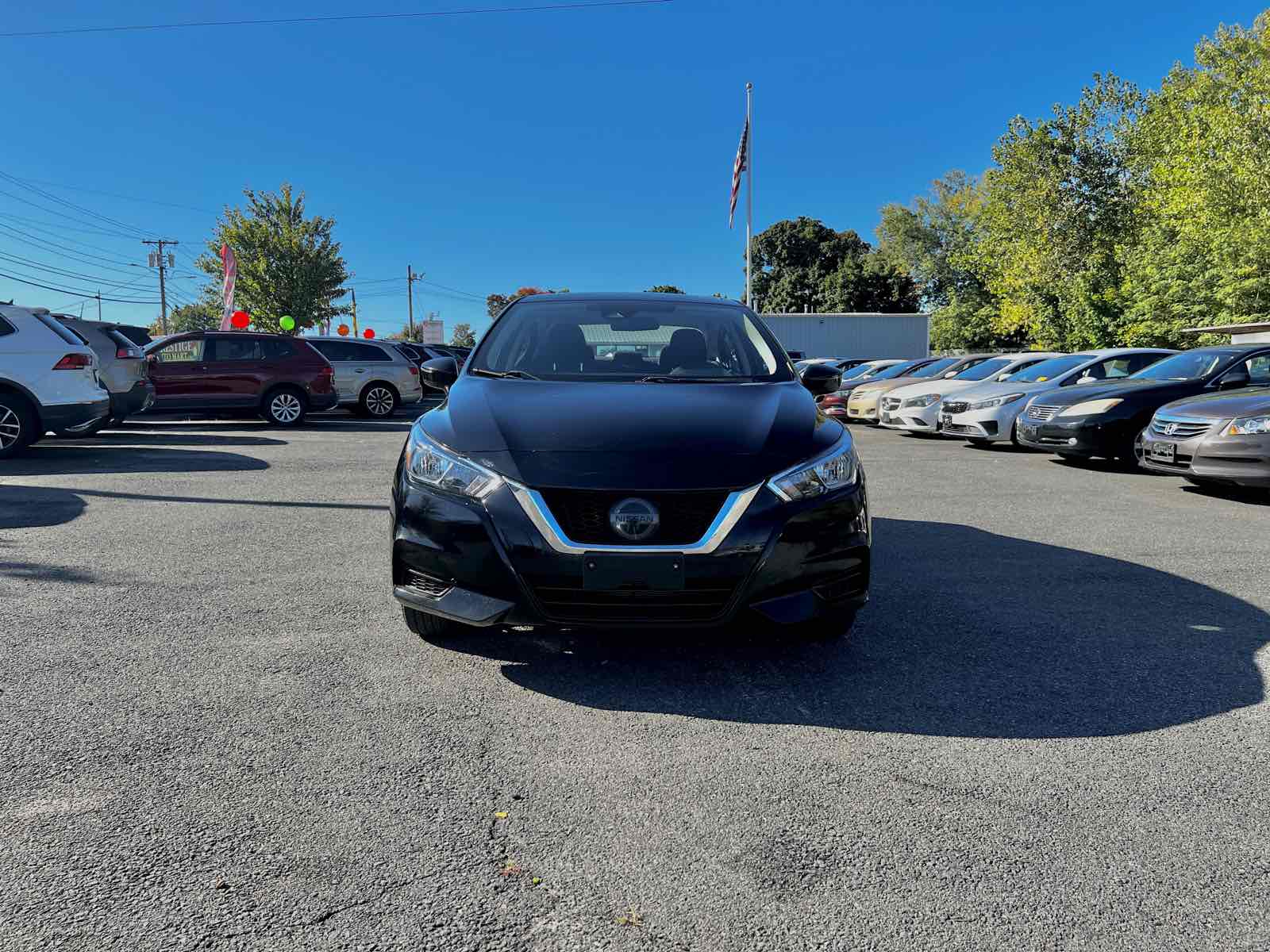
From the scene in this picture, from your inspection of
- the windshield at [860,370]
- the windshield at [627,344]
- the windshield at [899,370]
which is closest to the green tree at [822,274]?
the windshield at [860,370]

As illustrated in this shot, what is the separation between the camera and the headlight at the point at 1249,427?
7160mm

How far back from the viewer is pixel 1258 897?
6.55ft

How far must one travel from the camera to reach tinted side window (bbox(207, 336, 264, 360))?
14797mm

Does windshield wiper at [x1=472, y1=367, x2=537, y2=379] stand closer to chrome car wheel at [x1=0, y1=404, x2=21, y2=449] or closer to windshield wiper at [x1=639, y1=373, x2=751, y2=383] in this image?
windshield wiper at [x1=639, y1=373, x2=751, y2=383]

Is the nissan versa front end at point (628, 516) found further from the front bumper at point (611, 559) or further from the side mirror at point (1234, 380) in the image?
the side mirror at point (1234, 380)

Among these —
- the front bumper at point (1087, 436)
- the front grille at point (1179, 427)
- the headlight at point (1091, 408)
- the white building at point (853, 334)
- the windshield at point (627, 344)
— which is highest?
the white building at point (853, 334)

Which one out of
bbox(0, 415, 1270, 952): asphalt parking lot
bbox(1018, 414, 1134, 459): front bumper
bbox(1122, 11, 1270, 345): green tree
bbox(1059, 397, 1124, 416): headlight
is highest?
bbox(1122, 11, 1270, 345): green tree

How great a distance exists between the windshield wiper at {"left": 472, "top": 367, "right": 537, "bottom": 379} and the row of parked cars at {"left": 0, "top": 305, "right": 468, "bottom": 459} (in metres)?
0.82

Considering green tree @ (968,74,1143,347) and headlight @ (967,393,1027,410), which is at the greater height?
green tree @ (968,74,1143,347)

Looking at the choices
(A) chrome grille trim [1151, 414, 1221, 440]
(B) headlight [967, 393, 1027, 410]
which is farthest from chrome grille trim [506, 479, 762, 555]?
(B) headlight [967, 393, 1027, 410]

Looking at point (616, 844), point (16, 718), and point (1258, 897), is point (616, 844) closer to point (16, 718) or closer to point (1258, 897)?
point (1258, 897)

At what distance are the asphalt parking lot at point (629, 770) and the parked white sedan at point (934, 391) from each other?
30.3 ft

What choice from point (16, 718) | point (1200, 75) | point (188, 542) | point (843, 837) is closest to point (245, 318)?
point (188, 542)

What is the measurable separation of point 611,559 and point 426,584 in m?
0.76
